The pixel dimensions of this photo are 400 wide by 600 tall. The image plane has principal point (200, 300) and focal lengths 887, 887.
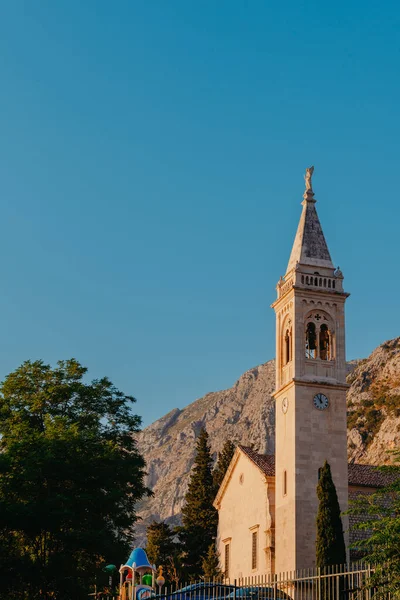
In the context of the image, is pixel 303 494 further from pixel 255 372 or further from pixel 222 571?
pixel 255 372

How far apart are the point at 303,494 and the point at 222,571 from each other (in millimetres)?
13774

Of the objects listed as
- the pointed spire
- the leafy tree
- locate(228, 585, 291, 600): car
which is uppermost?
the pointed spire

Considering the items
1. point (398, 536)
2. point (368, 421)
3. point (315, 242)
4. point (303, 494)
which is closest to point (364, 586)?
point (398, 536)

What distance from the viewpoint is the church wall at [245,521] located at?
5100 cm

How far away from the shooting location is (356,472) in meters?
54.7

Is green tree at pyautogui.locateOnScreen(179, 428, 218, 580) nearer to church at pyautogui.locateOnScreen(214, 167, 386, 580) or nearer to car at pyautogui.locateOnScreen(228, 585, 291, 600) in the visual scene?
church at pyautogui.locateOnScreen(214, 167, 386, 580)

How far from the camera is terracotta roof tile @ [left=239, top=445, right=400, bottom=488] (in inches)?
2072

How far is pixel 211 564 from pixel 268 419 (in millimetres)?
107185

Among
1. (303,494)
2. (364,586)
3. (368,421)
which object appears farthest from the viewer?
(368,421)

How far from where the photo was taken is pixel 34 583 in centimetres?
3994

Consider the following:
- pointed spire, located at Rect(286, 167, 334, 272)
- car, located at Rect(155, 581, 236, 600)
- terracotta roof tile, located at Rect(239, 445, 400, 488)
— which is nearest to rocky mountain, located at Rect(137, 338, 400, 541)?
terracotta roof tile, located at Rect(239, 445, 400, 488)

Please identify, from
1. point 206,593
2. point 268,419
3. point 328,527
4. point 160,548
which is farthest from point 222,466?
point 268,419

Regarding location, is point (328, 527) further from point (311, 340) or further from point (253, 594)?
point (253, 594)

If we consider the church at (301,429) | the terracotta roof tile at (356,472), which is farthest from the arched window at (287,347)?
the terracotta roof tile at (356,472)
